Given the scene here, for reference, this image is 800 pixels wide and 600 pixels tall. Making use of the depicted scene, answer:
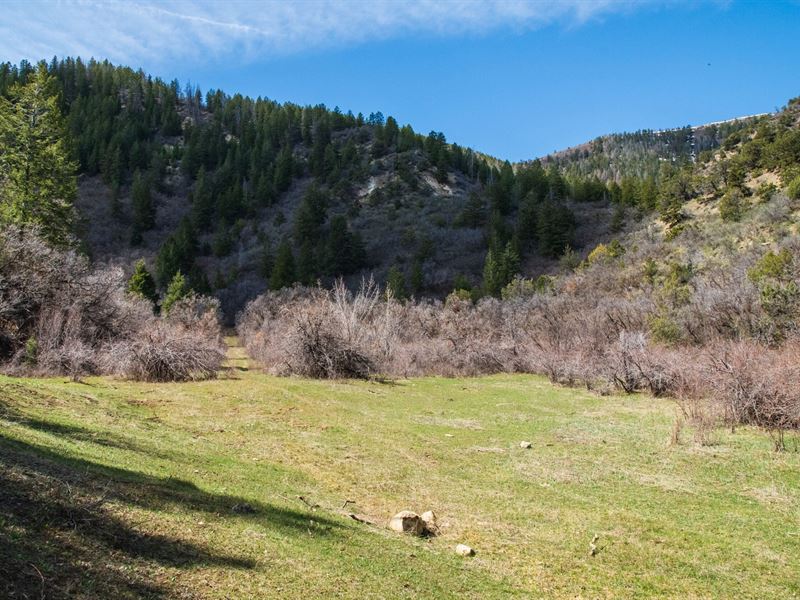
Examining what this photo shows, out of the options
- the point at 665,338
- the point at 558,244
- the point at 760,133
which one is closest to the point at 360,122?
the point at 558,244

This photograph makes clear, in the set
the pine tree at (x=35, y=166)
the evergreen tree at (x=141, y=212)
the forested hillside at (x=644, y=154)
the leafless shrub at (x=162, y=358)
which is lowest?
the leafless shrub at (x=162, y=358)

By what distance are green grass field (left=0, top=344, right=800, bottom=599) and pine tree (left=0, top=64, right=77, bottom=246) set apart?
18.2m

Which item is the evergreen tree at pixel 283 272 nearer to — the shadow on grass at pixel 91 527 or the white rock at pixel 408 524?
the white rock at pixel 408 524

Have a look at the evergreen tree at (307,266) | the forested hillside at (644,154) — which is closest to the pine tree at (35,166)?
the evergreen tree at (307,266)

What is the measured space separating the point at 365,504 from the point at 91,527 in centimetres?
420

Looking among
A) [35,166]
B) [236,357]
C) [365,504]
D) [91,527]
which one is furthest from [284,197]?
[91,527]

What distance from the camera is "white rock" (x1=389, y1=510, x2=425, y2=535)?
21.8 feet

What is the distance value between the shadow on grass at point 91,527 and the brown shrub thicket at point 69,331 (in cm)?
1243

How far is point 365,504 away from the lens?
7.88 metres

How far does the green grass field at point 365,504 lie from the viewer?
427cm

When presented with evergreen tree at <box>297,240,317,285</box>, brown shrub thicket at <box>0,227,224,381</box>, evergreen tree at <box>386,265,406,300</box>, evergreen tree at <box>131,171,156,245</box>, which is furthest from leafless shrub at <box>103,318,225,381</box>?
evergreen tree at <box>131,171,156,245</box>

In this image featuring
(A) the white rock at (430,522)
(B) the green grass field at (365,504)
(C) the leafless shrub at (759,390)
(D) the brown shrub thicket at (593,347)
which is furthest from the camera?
(D) the brown shrub thicket at (593,347)

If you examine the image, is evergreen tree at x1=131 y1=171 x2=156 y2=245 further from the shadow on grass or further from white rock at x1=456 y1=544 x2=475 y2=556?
white rock at x1=456 y1=544 x2=475 y2=556

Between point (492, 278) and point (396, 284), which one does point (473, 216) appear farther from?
point (396, 284)
